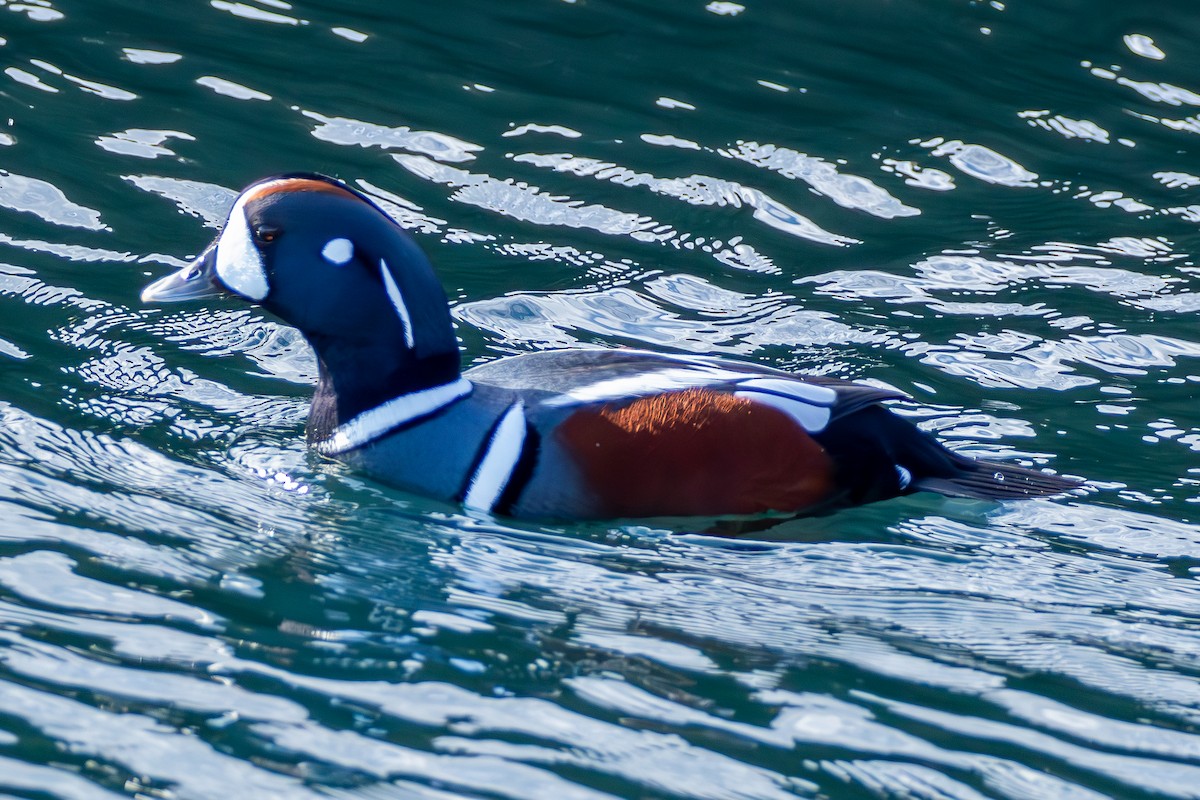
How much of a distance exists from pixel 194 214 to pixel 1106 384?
4514 mm

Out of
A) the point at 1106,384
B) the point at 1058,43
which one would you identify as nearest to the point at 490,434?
the point at 1106,384

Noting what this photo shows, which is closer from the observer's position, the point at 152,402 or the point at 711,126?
the point at 152,402

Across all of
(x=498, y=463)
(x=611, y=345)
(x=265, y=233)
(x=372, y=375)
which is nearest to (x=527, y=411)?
(x=498, y=463)

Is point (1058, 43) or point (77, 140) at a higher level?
point (1058, 43)

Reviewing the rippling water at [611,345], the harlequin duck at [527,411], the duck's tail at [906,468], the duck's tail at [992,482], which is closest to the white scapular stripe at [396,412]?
the harlequin duck at [527,411]

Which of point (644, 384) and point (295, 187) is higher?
point (295, 187)

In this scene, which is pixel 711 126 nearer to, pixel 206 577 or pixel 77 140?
pixel 77 140

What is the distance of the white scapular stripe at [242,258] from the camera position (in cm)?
561

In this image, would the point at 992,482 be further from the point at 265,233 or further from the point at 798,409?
the point at 265,233

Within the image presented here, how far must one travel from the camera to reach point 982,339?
7152mm

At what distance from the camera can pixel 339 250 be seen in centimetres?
554

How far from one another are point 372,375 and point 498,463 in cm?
62

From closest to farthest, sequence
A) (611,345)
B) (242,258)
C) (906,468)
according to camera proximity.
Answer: (242,258), (906,468), (611,345)

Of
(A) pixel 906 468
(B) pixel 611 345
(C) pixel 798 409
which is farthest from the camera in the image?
(B) pixel 611 345
